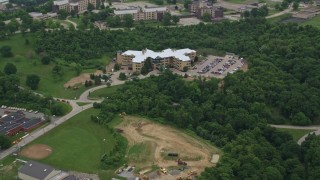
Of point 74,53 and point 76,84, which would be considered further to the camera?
point 74,53

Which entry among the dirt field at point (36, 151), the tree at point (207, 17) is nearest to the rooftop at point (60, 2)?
the tree at point (207, 17)

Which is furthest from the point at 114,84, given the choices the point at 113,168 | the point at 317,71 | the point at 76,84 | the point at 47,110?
the point at 317,71

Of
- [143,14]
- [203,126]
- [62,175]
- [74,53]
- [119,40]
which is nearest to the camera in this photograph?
[62,175]

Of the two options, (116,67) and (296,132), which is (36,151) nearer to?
(116,67)

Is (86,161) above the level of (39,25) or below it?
below

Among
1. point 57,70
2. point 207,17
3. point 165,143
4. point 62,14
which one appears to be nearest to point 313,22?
point 207,17

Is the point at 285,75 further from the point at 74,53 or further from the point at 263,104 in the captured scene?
the point at 74,53

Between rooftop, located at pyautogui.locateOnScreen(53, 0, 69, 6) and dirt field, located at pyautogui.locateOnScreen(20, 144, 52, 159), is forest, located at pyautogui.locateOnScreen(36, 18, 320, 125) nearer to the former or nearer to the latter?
rooftop, located at pyautogui.locateOnScreen(53, 0, 69, 6)
